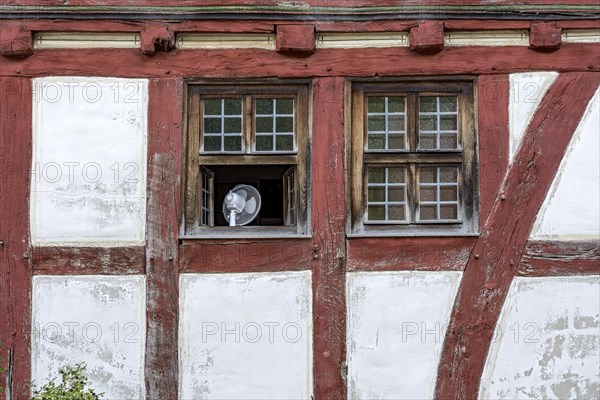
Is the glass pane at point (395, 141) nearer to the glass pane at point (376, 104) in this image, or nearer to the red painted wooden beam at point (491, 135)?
the glass pane at point (376, 104)

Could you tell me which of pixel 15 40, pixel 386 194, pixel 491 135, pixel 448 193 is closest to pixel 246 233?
pixel 386 194

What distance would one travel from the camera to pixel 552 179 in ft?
21.4

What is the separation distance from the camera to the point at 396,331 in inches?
254

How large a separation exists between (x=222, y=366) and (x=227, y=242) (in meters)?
0.92

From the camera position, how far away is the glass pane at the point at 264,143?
6.70m

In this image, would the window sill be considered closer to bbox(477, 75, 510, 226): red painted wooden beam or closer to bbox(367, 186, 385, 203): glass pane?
bbox(367, 186, 385, 203): glass pane

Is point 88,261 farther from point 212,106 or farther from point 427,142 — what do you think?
point 427,142

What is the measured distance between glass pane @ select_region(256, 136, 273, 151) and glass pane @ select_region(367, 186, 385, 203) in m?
0.84

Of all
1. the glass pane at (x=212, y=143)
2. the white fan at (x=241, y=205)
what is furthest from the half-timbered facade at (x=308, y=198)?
the white fan at (x=241, y=205)

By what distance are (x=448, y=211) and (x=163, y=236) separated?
7.14 feet

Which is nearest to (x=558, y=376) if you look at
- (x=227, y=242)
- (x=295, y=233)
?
(x=295, y=233)

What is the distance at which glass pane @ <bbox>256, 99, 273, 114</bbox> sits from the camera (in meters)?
6.73

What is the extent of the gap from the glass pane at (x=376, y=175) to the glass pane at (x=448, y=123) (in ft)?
1.88

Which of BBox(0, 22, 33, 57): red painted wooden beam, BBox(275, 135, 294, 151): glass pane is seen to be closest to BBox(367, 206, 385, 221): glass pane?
BBox(275, 135, 294, 151): glass pane
